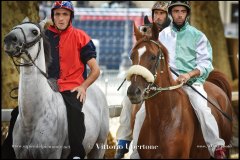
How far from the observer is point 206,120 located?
8070 millimetres

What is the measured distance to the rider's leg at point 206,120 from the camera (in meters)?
8.08

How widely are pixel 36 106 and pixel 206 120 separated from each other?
1.93 m

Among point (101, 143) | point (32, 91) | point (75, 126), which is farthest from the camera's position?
point (101, 143)

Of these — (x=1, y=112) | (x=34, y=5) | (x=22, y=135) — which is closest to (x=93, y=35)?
(x=34, y=5)

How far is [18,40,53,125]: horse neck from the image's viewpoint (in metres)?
7.50

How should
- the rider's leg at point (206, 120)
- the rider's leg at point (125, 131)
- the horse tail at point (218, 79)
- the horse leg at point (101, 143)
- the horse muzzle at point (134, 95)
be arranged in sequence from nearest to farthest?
the horse muzzle at point (134, 95) < the rider's leg at point (206, 120) < the rider's leg at point (125, 131) < the horse leg at point (101, 143) < the horse tail at point (218, 79)

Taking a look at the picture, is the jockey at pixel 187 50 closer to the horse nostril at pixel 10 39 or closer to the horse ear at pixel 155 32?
the horse ear at pixel 155 32

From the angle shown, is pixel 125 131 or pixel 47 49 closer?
pixel 47 49

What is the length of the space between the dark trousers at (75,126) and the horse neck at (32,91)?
338mm

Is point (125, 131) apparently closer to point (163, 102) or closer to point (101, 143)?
point (101, 143)

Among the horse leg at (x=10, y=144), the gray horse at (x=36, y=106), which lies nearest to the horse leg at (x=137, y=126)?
the gray horse at (x=36, y=106)

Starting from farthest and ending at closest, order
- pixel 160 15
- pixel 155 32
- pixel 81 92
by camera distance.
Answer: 1. pixel 160 15
2. pixel 81 92
3. pixel 155 32

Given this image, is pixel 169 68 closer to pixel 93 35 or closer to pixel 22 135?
pixel 22 135

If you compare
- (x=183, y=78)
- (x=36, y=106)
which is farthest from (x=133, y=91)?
(x=36, y=106)
